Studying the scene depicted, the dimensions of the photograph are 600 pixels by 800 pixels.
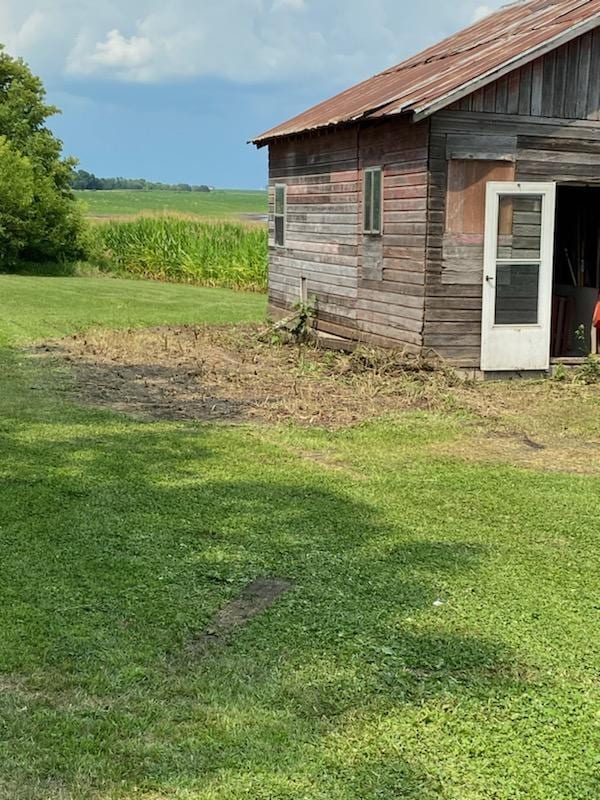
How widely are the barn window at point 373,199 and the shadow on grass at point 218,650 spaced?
5945mm

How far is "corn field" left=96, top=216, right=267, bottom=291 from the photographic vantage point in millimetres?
24422

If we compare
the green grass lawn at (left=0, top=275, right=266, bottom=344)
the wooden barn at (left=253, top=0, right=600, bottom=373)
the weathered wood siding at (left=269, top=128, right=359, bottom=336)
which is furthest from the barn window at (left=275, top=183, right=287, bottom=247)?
the wooden barn at (left=253, top=0, right=600, bottom=373)

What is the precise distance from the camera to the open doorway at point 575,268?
42.5ft

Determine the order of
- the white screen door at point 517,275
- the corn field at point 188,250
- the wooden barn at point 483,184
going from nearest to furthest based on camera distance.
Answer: the wooden barn at point 483,184
the white screen door at point 517,275
the corn field at point 188,250

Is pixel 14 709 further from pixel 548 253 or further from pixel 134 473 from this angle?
pixel 548 253

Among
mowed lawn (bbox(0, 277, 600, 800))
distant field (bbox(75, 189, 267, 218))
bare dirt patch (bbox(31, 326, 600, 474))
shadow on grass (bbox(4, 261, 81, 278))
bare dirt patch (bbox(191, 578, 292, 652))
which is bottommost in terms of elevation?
bare dirt patch (bbox(31, 326, 600, 474))

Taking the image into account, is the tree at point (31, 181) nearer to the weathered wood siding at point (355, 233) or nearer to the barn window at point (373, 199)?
the weathered wood siding at point (355, 233)

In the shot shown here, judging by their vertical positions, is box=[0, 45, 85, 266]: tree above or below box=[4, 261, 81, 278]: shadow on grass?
above

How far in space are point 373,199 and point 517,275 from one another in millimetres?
2316

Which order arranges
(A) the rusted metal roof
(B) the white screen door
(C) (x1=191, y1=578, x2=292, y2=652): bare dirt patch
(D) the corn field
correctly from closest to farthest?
(C) (x1=191, y1=578, x2=292, y2=652): bare dirt patch, (A) the rusted metal roof, (B) the white screen door, (D) the corn field

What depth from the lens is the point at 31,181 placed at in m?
25.9

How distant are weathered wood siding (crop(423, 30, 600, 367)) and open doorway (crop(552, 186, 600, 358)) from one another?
2.62 m

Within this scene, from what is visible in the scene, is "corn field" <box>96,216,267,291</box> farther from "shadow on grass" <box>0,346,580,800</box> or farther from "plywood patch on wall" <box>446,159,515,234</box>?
"shadow on grass" <box>0,346,580,800</box>

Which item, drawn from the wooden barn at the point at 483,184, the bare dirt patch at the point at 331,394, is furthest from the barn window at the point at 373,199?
the bare dirt patch at the point at 331,394
